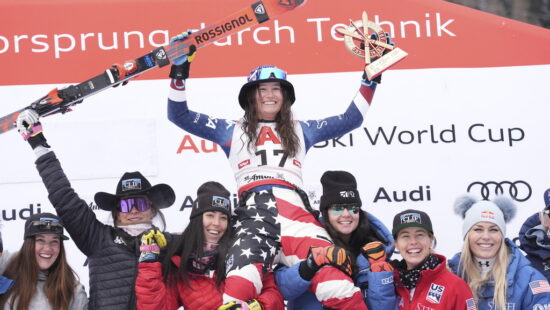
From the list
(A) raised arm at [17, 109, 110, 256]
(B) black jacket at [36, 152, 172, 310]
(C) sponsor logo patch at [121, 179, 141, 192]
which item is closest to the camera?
(B) black jacket at [36, 152, 172, 310]

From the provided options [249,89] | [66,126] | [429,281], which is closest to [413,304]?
[429,281]

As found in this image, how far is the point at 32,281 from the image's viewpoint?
384 cm

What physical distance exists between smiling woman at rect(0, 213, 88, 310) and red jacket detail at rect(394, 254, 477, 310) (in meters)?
1.58

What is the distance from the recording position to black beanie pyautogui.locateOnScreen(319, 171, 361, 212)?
3996 millimetres

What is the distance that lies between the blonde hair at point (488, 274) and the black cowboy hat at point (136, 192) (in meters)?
1.55

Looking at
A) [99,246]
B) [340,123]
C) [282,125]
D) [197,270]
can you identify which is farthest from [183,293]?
[340,123]

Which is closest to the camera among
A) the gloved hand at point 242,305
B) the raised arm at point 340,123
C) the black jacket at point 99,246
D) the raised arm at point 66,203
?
the gloved hand at point 242,305

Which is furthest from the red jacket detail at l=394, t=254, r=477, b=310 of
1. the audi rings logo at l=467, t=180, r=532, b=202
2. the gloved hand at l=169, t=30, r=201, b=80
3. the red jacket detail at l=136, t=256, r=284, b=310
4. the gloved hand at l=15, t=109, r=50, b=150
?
the gloved hand at l=15, t=109, r=50, b=150

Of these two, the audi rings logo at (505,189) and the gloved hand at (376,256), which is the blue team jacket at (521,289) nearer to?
the gloved hand at (376,256)

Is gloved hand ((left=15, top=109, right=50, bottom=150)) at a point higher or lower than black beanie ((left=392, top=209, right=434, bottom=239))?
higher

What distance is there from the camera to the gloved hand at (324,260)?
352 centimetres

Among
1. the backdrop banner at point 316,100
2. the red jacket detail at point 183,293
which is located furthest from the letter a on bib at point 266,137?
the backdrop banner at point 316,100

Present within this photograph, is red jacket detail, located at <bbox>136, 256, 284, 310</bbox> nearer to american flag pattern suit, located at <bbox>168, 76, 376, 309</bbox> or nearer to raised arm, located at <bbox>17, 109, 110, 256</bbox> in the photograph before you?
american flag pattern suit, located at <bbox>168, 76, 376, 309</bbox>

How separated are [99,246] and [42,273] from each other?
30 centimetres
